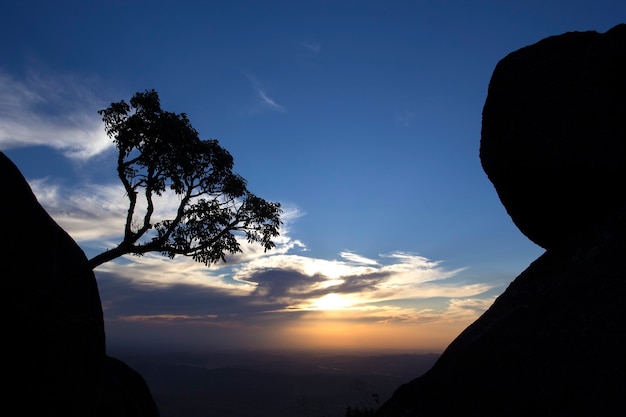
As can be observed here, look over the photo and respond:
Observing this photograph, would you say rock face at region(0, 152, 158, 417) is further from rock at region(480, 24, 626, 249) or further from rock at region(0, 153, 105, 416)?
rock at region(480, 24, 626, 249)

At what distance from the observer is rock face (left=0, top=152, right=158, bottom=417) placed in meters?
→ 10.1

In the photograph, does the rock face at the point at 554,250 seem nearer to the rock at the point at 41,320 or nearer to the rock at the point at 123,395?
the rock at the point at 41,320

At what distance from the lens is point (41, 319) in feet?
33.7

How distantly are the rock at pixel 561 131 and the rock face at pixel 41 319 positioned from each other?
40.9 ft

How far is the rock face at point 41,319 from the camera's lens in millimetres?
10078

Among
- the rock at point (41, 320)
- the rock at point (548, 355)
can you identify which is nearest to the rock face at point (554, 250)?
the rock at point (548, 355)

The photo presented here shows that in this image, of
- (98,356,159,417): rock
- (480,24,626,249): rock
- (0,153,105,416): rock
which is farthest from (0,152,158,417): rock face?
(480,24,626,249): rock

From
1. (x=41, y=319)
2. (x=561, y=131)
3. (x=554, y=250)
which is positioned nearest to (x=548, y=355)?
(x=554, y=250)

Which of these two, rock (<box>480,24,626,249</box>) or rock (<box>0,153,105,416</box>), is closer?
rock (<box>480,24,626,249</box>)

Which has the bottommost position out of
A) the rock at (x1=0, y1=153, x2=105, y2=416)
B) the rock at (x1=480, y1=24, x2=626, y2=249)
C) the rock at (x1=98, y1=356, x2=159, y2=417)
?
the rock at (x1=98, y1=356, x2=159, y2=417)

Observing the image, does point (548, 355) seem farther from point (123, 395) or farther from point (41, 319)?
point (123, 395)

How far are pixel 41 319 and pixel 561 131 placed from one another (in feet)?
44.4

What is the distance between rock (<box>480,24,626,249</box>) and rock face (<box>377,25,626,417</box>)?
23 millimetres

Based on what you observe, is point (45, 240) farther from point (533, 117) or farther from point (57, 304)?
point (533, 117)
